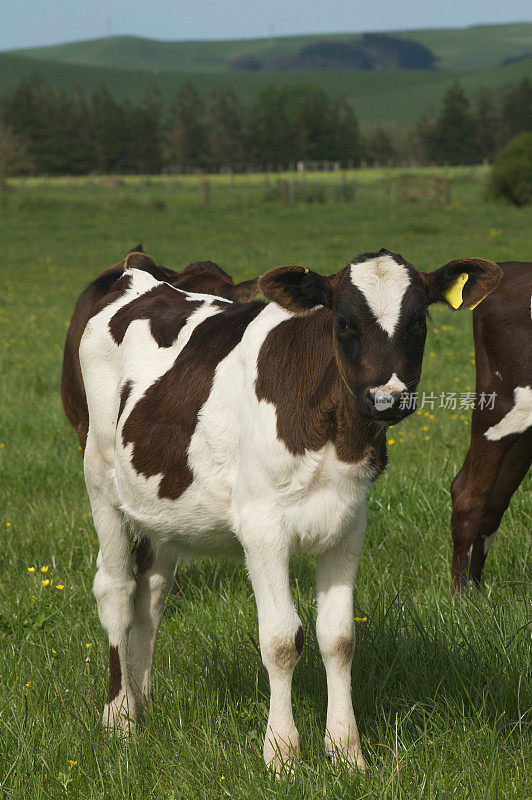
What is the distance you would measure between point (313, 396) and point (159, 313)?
1345mm

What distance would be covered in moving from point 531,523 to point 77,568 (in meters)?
2.99

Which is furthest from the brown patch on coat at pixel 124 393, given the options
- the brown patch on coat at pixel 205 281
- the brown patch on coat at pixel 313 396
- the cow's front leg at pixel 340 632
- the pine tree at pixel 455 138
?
the pine tree at pixel 455 138

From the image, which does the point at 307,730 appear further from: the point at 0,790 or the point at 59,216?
the point at 59,216

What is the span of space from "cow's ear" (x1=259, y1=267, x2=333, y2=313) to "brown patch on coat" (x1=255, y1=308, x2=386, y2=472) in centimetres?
14

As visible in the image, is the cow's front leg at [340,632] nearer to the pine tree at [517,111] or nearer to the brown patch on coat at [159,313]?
the brown patch on coat at [159,313]

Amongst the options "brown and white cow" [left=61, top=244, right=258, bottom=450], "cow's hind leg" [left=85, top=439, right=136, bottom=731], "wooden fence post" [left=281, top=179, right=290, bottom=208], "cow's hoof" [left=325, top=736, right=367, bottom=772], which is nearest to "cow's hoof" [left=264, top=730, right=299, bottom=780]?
"cow's hoof" [left=325, top=736, right=367, bottom=772]

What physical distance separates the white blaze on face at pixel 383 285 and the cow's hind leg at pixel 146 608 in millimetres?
1873

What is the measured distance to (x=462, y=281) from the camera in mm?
3383

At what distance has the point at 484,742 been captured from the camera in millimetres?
3420

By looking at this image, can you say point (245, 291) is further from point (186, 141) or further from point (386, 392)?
point (186, 141)

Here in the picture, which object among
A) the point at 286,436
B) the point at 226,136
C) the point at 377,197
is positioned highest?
the point at 286,436

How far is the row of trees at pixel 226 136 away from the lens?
111188 mm

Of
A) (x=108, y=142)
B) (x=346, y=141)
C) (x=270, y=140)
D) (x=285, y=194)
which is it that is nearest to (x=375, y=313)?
(x=285, y=194)

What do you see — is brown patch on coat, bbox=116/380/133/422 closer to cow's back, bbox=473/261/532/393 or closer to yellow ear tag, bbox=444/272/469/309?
yellow ear tag, bbox=444/272/469/309
